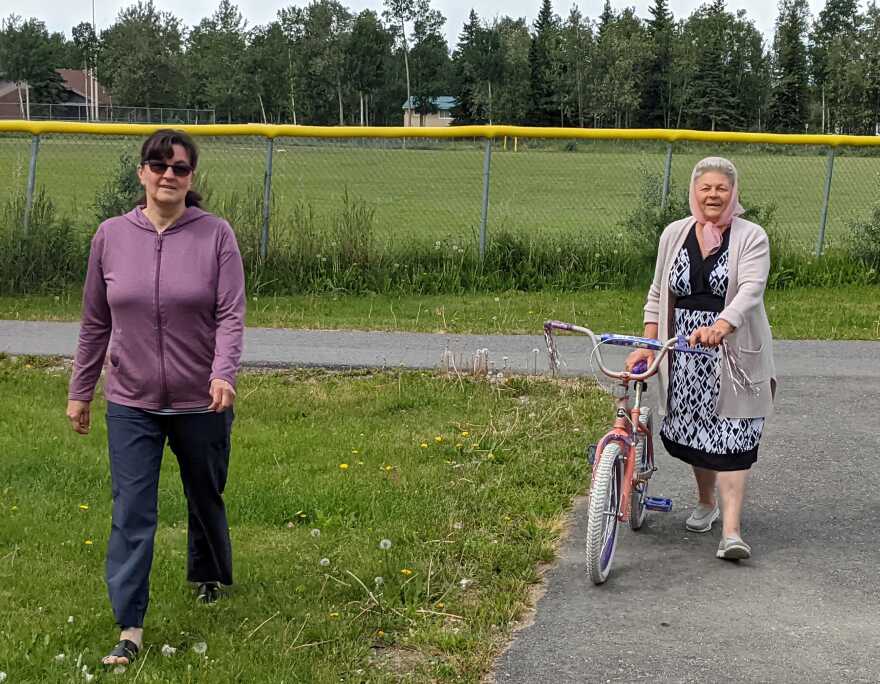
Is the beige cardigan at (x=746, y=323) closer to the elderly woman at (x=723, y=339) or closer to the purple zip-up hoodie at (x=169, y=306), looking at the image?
the elderly woman at (x=723, y=339)

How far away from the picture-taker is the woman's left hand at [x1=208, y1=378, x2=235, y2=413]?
169 inches

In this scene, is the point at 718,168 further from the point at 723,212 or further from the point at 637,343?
the point at 637,343

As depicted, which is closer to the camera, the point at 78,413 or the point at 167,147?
the point at 167,147

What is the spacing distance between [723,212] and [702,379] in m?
0.72

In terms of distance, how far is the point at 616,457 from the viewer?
5.11m

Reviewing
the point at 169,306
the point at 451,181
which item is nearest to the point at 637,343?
the point at 169,306

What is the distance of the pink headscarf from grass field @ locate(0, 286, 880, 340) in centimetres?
550

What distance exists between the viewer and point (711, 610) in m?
4.93

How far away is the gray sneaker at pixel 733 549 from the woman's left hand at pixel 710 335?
0.92 meters

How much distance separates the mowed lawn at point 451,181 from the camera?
634 inches

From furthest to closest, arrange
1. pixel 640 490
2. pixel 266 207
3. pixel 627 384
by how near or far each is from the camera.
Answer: pixel 266 207 → pixel 640 490 → pixel 627 384

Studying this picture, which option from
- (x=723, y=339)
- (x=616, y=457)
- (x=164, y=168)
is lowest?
(x=616, y=457)

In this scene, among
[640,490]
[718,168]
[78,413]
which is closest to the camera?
[78,413]

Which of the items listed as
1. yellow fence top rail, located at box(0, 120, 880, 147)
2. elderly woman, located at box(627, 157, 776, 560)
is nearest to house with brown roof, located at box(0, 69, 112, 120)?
yellow fence top rail, located at box(0, 120, 880, 147)
